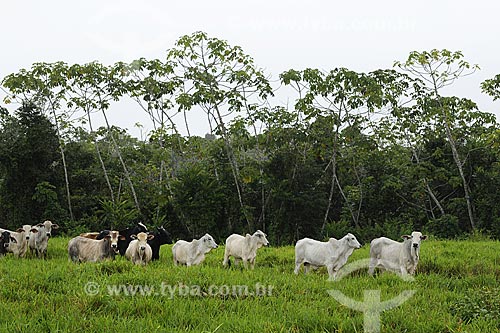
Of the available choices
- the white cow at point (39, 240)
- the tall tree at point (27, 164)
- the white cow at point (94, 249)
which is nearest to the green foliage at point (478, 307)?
the white cow at point (94, 249)

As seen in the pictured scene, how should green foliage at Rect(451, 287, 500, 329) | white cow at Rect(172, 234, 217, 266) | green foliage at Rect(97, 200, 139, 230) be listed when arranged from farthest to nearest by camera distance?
green foliage at Rect(97, 200, 139, 230) < white cow at Rect(172, 234, 217, 266) < green foliage at Rect(451, 287, 500, 329)

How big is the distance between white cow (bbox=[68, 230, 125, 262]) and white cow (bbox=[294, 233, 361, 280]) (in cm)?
373

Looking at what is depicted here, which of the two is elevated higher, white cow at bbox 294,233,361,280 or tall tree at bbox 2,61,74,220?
tall tree at bbox 2,61,74,220

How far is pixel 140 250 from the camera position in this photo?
10.9 m

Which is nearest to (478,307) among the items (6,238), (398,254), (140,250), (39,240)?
(398,254)

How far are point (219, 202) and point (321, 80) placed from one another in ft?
18.7

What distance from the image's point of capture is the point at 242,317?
6.68 meters

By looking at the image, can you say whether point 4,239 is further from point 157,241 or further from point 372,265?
point 372,265

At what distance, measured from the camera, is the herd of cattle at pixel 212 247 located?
10250 mm

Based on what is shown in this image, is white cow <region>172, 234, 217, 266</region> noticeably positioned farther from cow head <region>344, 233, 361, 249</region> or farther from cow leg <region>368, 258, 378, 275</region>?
cow leg <region>368, 258, 378, 275</region>

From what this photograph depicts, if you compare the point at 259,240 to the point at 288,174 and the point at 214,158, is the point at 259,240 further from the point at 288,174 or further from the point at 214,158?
the point at 214,158

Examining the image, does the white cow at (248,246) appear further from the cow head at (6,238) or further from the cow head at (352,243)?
the cow head at (6,238)

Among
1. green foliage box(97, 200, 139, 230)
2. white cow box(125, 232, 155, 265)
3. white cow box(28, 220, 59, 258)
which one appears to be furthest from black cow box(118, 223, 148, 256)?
green foliage box(97, 200, 139, 230)

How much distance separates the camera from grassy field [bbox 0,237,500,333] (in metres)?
6.35
